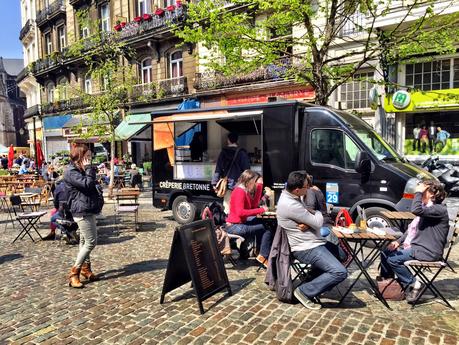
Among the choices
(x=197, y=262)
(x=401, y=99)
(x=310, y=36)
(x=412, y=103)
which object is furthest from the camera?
(x=401, y=99)

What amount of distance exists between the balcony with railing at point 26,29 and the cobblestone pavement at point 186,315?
3716 centimetres

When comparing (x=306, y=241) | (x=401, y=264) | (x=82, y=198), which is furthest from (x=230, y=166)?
(x=401, y=264)

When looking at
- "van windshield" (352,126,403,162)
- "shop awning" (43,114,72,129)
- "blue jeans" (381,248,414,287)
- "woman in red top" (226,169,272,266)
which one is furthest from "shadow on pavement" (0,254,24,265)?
"shop awning" (43,114,72,129)

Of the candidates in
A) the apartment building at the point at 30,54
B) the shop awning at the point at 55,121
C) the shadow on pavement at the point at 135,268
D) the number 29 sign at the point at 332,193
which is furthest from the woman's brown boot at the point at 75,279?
the apartment building at the point at 30,54

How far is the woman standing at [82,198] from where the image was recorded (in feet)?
17.4

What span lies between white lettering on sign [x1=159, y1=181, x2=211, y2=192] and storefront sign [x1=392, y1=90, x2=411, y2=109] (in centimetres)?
949

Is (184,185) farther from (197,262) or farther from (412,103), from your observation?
(412,103)

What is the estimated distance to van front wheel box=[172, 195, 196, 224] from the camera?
31.2 ft

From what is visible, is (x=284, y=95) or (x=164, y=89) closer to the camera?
(x=284, y=95)

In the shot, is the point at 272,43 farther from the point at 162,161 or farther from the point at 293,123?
the point at 162,161

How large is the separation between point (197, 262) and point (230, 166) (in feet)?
13.4

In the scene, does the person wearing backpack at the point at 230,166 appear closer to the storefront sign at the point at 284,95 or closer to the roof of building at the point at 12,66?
the storefront sign at the point at 284,95

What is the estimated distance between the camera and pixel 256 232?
6.00 m

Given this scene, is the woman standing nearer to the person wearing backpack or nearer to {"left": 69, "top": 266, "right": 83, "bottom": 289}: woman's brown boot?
{"left": 69, "top": 266, "right": 83, "bottom": 289}: woman's brown boot
